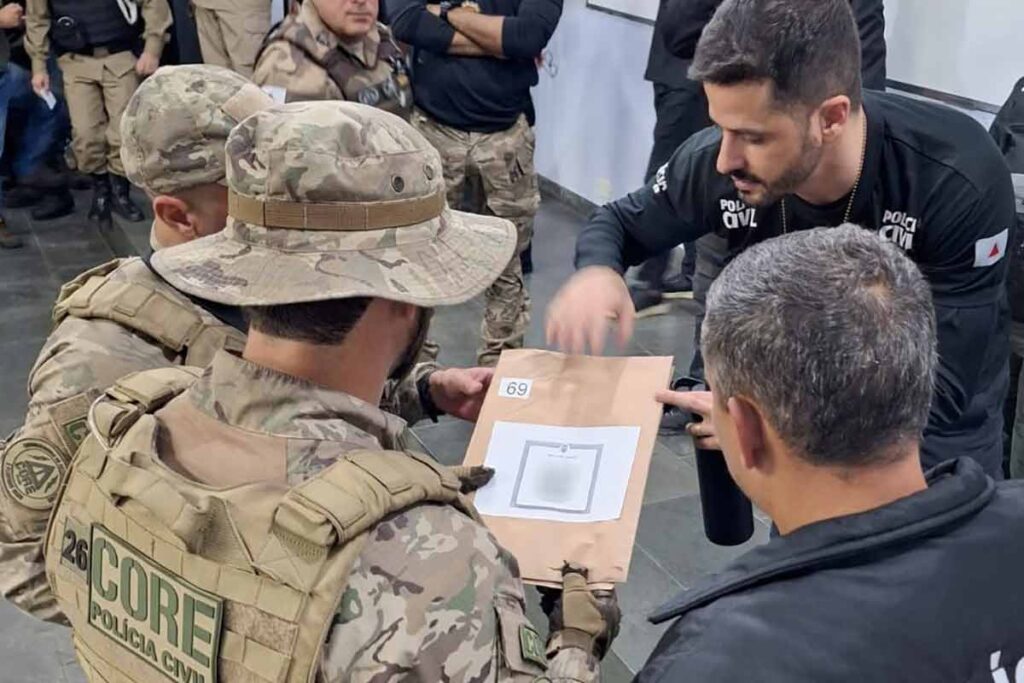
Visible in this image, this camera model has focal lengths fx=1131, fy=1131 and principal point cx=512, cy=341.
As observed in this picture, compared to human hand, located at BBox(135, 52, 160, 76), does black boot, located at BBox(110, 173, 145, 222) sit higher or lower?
lower

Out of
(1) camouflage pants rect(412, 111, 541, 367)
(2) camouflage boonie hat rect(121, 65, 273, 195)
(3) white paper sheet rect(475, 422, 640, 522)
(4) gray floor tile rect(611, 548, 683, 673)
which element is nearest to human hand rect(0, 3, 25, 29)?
(1) camouflage pants rect(412, 111, 541, 367)

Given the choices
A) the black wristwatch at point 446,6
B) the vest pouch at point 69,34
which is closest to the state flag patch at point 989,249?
the black wristwatch at point 446,6

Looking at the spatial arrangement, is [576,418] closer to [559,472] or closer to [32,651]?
[559,472]

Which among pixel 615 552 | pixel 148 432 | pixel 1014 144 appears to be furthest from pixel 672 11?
pixel 148 432

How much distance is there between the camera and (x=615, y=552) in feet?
5.24

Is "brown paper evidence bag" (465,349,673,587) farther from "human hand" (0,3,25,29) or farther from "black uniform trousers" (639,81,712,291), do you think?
"human hand" (0,3,25,29)

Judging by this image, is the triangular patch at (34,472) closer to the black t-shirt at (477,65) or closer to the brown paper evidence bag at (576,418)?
the brown paper evidence bag at (576,418)

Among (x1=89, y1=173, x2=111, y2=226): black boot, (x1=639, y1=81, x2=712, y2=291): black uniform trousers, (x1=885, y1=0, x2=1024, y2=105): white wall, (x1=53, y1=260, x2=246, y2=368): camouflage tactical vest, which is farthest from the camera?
(x1=89, y1=173, x2=111, y2=226): black boot

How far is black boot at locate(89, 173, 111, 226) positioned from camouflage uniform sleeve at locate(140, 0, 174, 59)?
2.43 feet

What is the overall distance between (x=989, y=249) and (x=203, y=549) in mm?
1414

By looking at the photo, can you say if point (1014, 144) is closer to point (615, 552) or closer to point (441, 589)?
point (615, 552)

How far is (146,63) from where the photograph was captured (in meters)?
5.65

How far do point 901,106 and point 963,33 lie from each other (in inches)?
81.7

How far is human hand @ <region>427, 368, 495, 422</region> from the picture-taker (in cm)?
205
